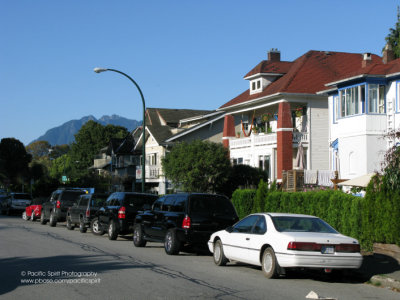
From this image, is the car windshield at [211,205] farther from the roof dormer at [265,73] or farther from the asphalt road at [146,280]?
the roof dormer at [265,73]

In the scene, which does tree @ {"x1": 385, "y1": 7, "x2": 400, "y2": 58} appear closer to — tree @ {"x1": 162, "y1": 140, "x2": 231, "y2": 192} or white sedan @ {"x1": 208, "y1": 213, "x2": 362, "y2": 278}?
tree @ {"x1": 162, "y1": 140, "x2": 231, "y2": 192}

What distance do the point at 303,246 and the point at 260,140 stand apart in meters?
28.2

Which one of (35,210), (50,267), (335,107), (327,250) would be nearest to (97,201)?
(35,210)

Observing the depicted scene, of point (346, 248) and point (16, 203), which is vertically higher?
point (16, 203)

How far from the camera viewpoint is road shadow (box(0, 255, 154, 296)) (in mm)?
11758

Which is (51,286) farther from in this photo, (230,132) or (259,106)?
(230,132)

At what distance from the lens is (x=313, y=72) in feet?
128

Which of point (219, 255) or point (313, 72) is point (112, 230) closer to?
point (219, 255)

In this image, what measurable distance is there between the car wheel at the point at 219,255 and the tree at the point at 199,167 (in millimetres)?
16773

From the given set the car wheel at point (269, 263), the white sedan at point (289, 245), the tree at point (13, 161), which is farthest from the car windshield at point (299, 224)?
the tree at point (13, 161)

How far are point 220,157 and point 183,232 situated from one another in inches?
618

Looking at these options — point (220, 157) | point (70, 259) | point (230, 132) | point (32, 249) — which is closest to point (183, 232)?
point (70, 259)

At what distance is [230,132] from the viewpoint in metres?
44.3

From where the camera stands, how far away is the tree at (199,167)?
32156mm
